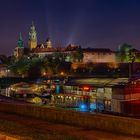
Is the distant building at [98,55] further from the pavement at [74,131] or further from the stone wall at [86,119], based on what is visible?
the pavement at [74,131]

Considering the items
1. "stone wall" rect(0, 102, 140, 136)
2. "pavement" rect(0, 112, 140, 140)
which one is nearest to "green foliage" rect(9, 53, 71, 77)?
"stone wall" rect(0, 102, 140, 136)

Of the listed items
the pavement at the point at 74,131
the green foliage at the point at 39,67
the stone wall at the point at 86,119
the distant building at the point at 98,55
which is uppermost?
the distant building at the point at 98,55

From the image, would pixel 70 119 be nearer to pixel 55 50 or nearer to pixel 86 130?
pixel 86 130

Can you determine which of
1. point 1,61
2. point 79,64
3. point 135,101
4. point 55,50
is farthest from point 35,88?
point 1,61

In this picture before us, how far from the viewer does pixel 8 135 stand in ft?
42.2

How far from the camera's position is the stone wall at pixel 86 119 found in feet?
49.6

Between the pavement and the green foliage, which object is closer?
the pavement

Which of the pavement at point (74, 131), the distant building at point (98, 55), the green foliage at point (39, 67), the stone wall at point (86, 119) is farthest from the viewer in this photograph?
the distant building at point (98, 55)

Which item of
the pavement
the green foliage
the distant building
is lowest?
the pavement

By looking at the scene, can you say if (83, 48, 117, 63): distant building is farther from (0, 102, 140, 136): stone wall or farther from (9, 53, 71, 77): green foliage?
(0, 102, 140, 136): stone wall

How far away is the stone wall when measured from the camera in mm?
15114

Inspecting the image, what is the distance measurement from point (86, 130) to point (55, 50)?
170338 millimetres

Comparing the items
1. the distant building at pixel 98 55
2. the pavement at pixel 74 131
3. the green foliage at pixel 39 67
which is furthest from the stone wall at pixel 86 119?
the distant building at pixel 98 55

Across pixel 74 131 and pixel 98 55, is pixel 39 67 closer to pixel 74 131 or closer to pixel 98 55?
pixel 98 55
